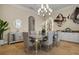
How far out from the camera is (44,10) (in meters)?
2.48

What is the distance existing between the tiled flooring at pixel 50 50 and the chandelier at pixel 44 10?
1.77 feet

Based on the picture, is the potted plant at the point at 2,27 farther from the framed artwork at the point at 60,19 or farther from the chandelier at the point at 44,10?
the framed artwork at the point at 60,19

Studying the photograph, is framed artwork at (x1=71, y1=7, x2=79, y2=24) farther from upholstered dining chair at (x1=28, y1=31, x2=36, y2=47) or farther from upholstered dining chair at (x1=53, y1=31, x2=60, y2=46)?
upholstered dining chair at (x1=28, y1=31, x2=36, y2=47)

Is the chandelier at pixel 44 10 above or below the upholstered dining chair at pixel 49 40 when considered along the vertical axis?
above

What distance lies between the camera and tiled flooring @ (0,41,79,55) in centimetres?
245

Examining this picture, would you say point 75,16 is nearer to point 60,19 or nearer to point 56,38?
point 60,19

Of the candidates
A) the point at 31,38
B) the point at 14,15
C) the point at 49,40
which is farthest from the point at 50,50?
the point at 14,15

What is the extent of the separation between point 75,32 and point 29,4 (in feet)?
2.95

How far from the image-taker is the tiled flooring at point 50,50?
96.3 inches

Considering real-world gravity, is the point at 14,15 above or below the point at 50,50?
above

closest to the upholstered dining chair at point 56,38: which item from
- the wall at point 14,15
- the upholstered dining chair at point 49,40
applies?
Result: the upholstered dining chair at point 49,40

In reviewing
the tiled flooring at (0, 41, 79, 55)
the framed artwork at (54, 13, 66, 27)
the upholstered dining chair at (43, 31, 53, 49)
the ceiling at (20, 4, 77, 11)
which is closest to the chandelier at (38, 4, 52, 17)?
the ceiling at (20, 4, 77, 11)

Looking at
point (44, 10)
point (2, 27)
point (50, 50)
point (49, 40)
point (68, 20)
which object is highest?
point (44, 10)

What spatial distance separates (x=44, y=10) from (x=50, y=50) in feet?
2.23
